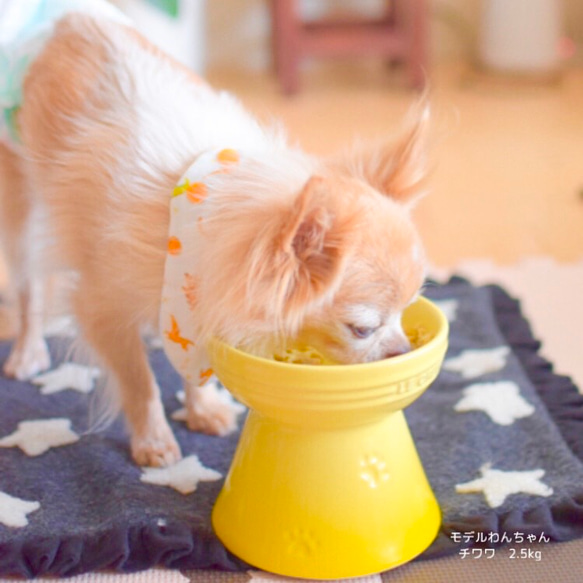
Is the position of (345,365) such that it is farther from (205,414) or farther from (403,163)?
(205,414)

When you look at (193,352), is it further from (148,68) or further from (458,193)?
(458,193)

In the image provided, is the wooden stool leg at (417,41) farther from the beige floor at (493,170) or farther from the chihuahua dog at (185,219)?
the chihuahua dog at (185,219)

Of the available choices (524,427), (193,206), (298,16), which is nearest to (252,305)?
(193,206)

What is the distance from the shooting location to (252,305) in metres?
1.25

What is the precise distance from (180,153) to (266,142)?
0.56 ft

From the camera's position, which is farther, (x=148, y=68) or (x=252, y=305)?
(x=148, y=68)

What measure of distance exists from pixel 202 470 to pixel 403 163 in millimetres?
699

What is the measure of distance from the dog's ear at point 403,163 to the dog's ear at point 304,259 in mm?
234

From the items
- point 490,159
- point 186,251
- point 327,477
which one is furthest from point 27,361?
point 490,159

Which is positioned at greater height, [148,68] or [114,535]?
[148,68]

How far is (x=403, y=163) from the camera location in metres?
1.46

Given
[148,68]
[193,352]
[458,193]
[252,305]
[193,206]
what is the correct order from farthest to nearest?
[458,193], [148,68], [193,352], [193,206], [252,305]

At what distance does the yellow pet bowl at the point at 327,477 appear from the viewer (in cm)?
127

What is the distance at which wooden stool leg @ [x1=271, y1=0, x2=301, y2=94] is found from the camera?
400 centimetres
